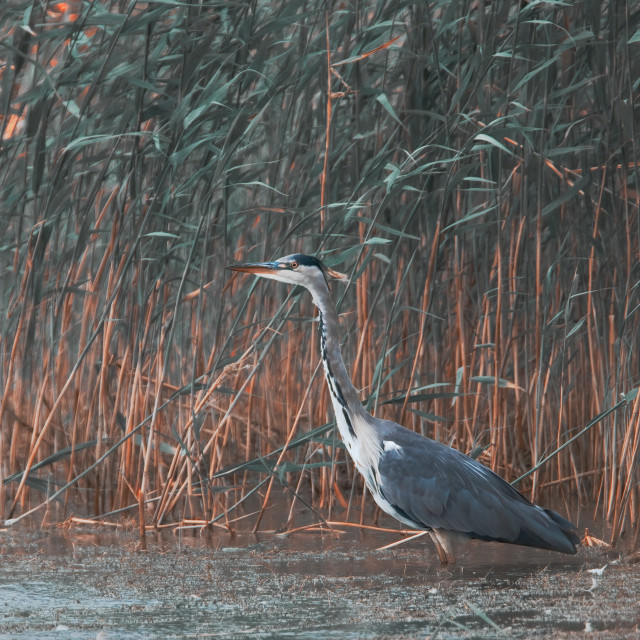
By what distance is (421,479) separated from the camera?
4.42m

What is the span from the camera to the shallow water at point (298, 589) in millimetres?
3291

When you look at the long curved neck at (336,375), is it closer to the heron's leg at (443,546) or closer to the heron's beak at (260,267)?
the heron's beak at (260,267)

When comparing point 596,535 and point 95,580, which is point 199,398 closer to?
point 95,580

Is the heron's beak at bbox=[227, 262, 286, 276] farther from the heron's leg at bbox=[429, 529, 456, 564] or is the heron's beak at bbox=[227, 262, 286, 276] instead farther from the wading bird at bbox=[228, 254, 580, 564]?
the heron's leg at bbox=[429, 529, 456, 564]

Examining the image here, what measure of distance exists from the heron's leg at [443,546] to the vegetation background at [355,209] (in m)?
0.51

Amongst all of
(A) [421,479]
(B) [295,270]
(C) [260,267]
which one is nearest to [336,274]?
(B) [295,270]

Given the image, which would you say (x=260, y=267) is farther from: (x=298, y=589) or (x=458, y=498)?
(x=298, y=589)

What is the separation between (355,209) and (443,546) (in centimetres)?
153

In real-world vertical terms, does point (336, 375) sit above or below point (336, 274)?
below

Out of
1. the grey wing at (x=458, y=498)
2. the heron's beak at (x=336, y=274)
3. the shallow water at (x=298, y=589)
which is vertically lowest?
the shallow water at (x=298, y=589)

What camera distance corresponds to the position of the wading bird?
4.30m

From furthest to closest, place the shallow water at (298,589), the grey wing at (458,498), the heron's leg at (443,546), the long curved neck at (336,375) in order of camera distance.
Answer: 1. the long curved neck at (336,375)
2. the heron's leg at (443,546)
3. the grey wing at (458,498)
4. the shallow water at (298,589)

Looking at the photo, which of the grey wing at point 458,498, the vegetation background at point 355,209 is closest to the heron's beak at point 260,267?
the vegetation background at point 355,209

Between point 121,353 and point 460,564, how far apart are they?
7.66ft
